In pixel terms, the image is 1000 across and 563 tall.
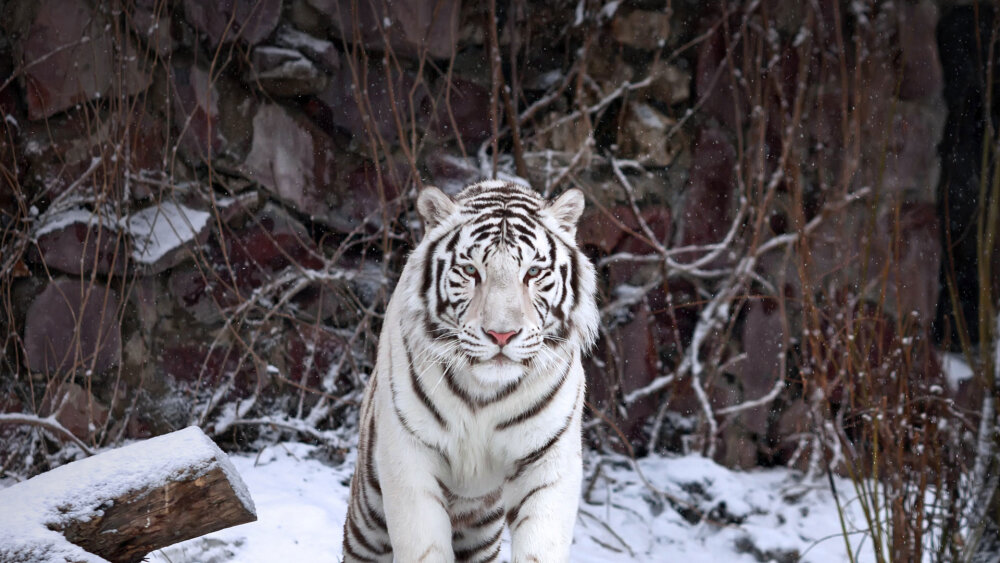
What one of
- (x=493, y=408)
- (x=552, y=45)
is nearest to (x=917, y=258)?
(x=552, y=45)

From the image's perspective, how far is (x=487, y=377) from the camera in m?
1.93

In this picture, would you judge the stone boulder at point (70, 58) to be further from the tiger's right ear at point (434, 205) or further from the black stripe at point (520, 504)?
the black stripe at point (520, 504)

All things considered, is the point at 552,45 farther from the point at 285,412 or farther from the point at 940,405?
the point at 940,405

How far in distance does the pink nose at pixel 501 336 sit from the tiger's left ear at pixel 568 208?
0.40m

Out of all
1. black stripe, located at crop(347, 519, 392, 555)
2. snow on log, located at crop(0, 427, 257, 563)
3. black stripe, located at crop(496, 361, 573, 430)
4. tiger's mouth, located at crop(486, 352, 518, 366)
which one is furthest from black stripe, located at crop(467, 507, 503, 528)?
snow on log, located at crop(0, 427, 257, 563)

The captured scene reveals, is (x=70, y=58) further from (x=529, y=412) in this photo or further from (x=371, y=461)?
(x=529, y=412)

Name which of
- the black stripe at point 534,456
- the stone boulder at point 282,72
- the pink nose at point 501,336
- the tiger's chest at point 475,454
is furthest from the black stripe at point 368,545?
the stone boulder at point 282,72

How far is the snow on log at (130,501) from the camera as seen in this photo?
1.61m

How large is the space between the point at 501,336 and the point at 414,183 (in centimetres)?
195

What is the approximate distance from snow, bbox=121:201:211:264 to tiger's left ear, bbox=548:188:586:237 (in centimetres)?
203

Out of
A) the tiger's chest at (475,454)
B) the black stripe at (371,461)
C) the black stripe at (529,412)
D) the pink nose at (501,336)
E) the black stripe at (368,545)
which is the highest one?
the pink nose at (501,336)

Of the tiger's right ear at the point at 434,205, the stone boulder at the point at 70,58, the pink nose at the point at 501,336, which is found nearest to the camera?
the pink nose at the point at 501,336

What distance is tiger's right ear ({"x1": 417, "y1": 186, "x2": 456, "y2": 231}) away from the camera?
210cm

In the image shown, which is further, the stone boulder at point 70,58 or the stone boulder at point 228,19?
the stone boulder at point 228,19
